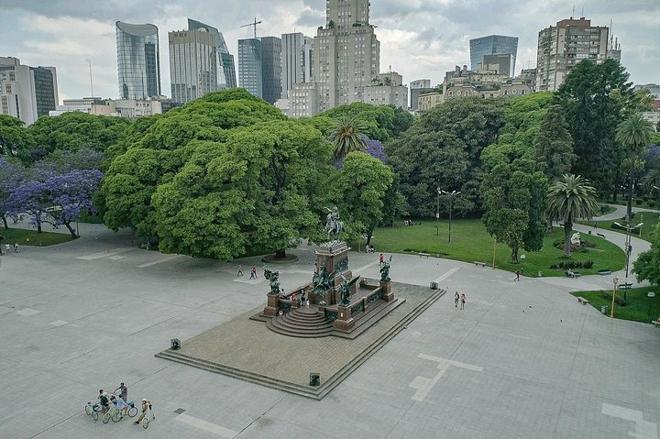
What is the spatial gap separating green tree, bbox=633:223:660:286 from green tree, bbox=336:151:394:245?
2048cm

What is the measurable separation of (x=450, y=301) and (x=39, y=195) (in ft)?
123

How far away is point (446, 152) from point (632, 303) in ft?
109

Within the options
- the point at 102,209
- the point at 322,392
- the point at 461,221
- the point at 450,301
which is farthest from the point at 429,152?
the point at 322,392

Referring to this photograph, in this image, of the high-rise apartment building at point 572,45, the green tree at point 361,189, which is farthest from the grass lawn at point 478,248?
the high-rise apartment building at point 572,45

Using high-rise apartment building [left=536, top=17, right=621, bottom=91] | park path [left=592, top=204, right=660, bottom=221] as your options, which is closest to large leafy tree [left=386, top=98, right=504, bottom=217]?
park path [left=592, top=204, right=660, bottom=221]

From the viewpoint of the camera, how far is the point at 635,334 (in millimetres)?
27844

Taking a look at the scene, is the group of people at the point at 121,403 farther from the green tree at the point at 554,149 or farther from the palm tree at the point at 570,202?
the green tree at the point at 554,149

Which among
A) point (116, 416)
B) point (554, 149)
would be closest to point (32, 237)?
point (116, 416)

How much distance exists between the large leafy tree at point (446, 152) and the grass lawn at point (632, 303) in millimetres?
27069

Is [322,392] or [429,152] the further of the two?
[429,152]

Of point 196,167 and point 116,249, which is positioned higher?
point 196,167

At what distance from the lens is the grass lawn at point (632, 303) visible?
30.3 meters

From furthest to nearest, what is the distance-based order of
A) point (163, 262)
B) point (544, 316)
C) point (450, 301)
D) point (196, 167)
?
1. point (163, 262)
2. point (196, 167)
3. point (450, 301)
4. point (544, 316)

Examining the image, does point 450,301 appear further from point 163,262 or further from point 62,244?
point 62,244
